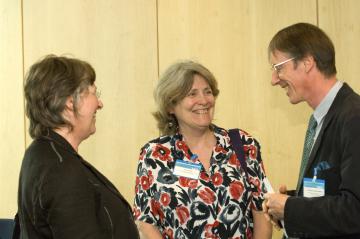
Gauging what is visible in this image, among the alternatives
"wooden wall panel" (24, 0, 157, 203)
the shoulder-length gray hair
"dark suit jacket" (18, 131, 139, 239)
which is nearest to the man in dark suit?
"dark suit jacket" (18, 131, 139, 239)

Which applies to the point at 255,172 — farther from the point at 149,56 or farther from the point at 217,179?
the point at 149,56

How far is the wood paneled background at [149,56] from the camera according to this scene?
3.83 m

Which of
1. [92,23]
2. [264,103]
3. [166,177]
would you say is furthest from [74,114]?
[92,23]

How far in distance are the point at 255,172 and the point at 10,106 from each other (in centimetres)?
259

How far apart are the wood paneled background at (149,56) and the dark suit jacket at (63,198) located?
7.15ft

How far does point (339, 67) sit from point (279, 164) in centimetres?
82

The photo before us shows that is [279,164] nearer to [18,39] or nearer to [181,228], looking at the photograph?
[181,228]

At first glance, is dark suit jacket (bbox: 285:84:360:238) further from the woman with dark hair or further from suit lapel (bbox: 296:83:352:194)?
the woman with dark hair

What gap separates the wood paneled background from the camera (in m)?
3.83

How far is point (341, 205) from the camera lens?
195 centimetres

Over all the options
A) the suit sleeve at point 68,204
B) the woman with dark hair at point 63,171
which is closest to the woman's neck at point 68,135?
the woman with dark hair at point 63,171

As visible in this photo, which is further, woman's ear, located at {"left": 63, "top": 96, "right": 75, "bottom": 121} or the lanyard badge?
the lanyard badge

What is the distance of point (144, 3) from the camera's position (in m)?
4.21

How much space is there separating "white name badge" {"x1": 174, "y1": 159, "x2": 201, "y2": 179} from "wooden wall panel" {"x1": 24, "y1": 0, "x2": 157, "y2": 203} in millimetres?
1414
